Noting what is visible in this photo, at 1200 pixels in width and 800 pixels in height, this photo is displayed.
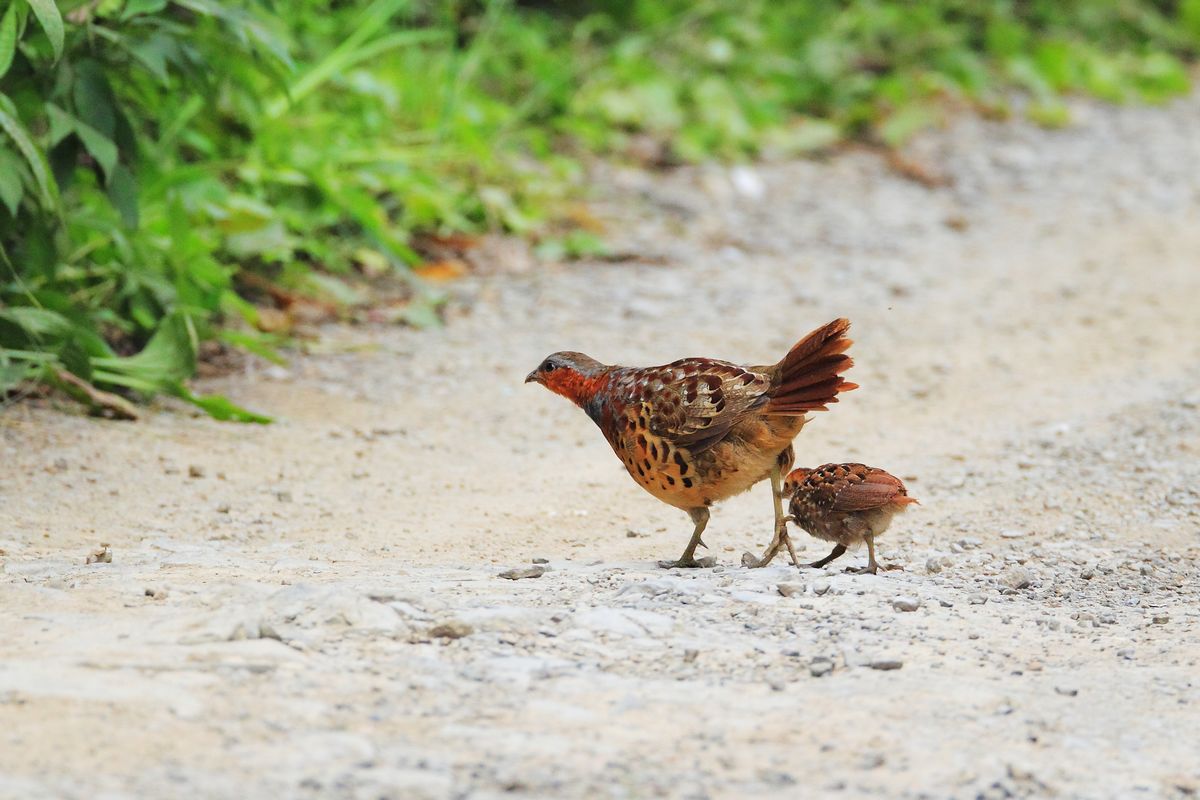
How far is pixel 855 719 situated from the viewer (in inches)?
117

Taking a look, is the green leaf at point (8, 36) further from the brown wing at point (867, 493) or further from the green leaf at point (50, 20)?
the brown wing at point (867, 493)

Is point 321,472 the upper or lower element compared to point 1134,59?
lower

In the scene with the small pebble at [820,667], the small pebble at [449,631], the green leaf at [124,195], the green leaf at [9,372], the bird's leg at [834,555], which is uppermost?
the green leaf at [124,195]

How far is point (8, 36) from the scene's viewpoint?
447cm

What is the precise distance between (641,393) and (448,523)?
842mm

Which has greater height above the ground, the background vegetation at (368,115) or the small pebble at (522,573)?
the background vegetation at (368,115)

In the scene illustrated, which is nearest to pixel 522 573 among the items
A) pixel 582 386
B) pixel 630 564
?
pixel 630 564

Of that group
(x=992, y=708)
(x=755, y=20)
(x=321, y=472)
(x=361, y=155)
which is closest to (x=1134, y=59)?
(x=755, y=20)

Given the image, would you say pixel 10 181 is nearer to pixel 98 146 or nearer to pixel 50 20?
pixel 98 146

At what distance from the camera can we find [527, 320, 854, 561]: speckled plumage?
3.93m

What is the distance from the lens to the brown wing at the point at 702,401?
160 inches

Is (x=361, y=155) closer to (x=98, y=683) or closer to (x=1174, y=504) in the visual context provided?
(x=1174, y=504)

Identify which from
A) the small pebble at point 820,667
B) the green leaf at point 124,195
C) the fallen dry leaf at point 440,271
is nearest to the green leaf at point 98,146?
the green leaf at point 124,195

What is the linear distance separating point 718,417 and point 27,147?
208 centimetres
